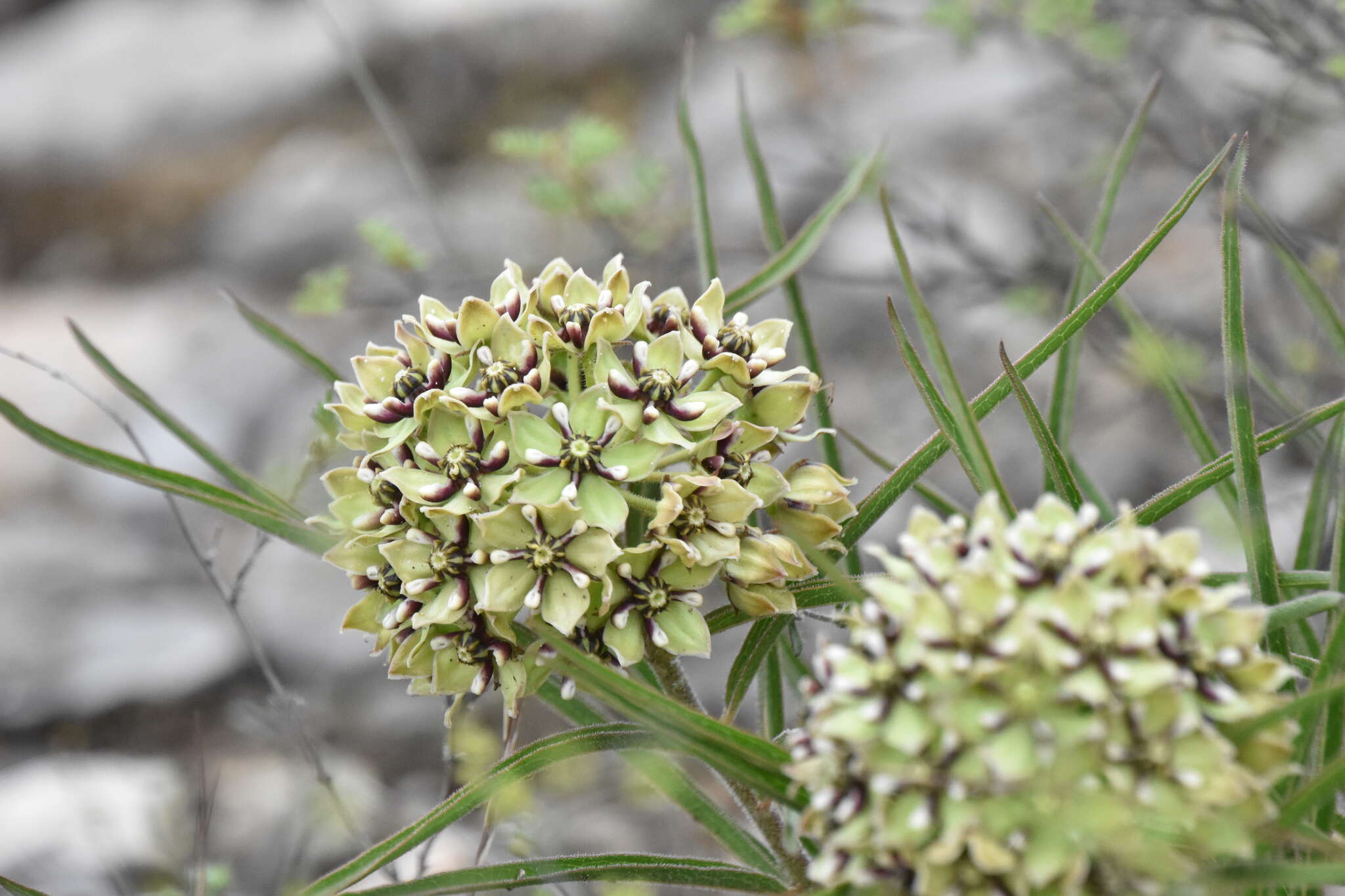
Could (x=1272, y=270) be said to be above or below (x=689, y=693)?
above

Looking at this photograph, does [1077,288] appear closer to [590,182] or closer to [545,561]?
[545,561]

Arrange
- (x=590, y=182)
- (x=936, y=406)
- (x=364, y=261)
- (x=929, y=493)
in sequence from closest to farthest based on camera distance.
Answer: (x=936, y=406)
(x=929, y=493)
(x=590, y=182)
(x=364, y=261)

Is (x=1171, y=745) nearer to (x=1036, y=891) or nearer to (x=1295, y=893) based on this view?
(x=1036, y=891)

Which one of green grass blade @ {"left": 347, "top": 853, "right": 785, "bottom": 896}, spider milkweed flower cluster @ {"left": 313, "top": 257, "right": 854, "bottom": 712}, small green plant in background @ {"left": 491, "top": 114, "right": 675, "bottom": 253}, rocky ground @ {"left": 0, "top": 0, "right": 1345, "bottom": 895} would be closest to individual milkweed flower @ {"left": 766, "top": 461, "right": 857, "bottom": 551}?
spider milkweed flower cluster @ {"left": 313, "top": 257, "right": 854, "bottom": 712}

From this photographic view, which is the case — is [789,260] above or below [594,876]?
above

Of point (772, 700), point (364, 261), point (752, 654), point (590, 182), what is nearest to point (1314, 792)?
point (752, 654)

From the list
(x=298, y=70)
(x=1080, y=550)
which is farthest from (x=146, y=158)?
(x=1080, y=550)

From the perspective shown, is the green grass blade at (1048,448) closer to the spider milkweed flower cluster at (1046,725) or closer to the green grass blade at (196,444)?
the spider milkweed flower cluster at (1046,725)
